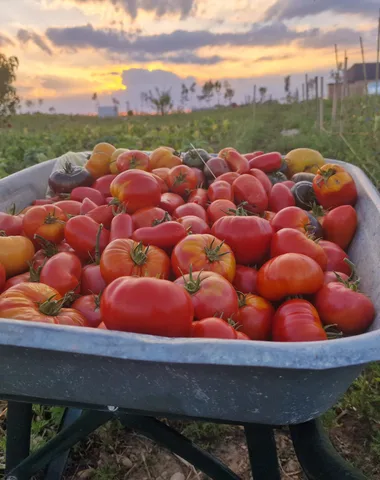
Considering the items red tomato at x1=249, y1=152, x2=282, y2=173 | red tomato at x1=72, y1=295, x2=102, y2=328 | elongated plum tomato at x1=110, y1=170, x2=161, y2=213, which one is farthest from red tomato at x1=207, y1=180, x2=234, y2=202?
red tomato at x1=72, y1=295, x2=102, y2=328

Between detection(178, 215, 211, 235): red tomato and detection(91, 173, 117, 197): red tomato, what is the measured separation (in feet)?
2.32

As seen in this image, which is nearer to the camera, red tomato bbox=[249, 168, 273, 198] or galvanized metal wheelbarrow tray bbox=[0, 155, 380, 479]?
galvanized metal wheelbarrow tray bbox=[0, 155, 380, 479]

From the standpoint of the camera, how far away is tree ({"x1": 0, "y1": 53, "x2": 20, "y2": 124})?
30.2 m

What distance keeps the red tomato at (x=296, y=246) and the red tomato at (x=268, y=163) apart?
1049mm

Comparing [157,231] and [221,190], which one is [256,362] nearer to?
[157,231]

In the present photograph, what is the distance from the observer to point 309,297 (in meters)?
1.62

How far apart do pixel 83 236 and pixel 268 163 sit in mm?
1298

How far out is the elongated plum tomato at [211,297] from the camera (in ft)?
4.64

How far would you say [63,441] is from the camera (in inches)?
64.2

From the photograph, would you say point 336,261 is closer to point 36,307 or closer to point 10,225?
point 36,307

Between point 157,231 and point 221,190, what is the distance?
565 mm

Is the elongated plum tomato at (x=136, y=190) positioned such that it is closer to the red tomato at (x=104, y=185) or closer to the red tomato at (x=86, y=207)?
the red tomato at (x=86, y=207)

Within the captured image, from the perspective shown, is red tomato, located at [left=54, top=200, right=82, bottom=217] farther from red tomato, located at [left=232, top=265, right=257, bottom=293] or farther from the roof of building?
the roof of building

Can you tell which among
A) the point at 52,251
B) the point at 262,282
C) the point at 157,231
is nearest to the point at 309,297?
the point at 262,282
